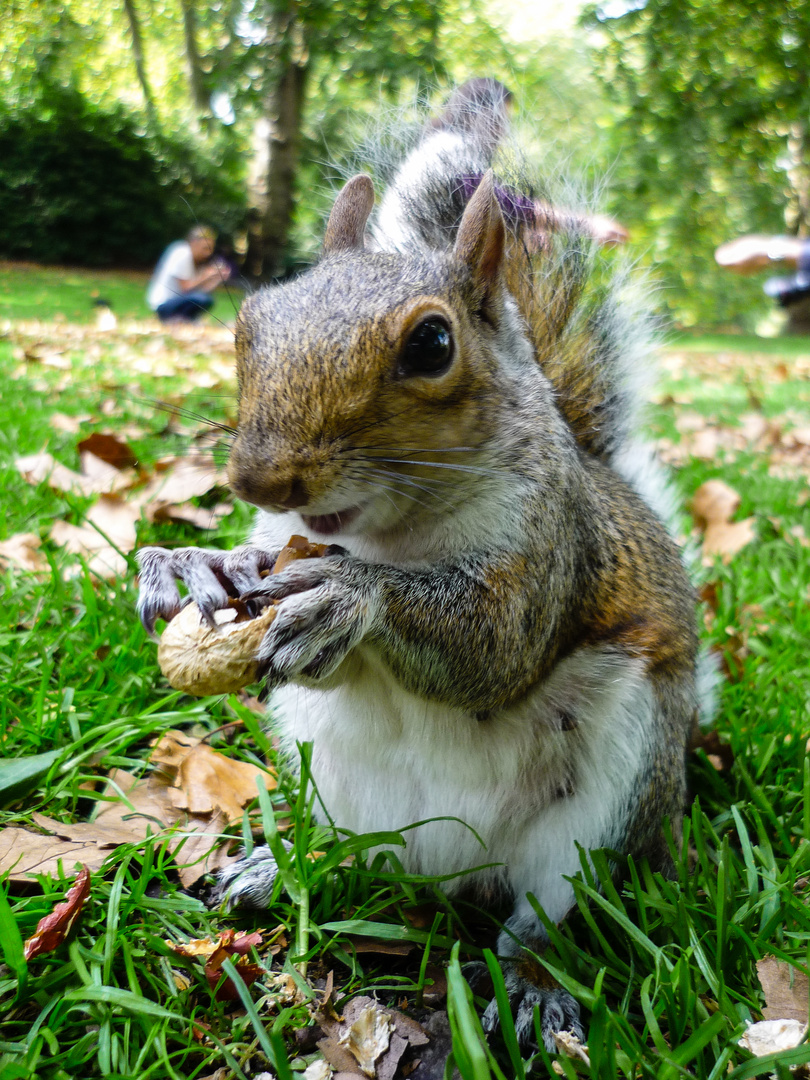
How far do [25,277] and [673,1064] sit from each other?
15.4 feet

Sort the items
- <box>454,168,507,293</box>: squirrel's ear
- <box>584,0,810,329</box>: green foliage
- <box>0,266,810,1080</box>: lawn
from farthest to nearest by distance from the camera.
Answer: <box>584,0,810,329</box>: green foliage → <box>454,168,507,293</box>: squirrel's ear → <box>0,266,810,1080</box>: lawn

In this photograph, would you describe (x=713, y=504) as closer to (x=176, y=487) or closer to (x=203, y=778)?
(x=176, y=487)

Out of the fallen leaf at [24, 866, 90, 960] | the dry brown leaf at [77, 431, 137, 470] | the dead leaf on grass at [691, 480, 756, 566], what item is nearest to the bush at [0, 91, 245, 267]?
the dry brown leaf at [77, 431, 137, 470]

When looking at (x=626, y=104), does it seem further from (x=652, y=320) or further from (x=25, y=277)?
(x=652, y=320)

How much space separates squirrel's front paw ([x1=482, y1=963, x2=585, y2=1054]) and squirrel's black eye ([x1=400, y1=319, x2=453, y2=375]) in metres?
0.74

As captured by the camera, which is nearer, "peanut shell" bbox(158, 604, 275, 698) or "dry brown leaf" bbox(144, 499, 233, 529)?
"peanut shell" bbox(158, 604, 275, 698)

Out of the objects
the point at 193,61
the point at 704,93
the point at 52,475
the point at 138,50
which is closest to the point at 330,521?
the point at 52,475

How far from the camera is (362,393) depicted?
0.89 metres

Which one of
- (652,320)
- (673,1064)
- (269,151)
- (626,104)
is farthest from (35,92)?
(626,104)

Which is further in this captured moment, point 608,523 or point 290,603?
point 608,523

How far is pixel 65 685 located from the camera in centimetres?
138

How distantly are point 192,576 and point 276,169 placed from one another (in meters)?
9.97

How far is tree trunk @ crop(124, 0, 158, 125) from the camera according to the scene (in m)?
5.38

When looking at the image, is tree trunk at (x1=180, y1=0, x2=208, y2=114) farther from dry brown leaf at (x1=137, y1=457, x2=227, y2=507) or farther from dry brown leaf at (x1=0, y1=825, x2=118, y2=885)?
dry brown leaf at (x1=0, y1=825, x2=118, y2=885)
